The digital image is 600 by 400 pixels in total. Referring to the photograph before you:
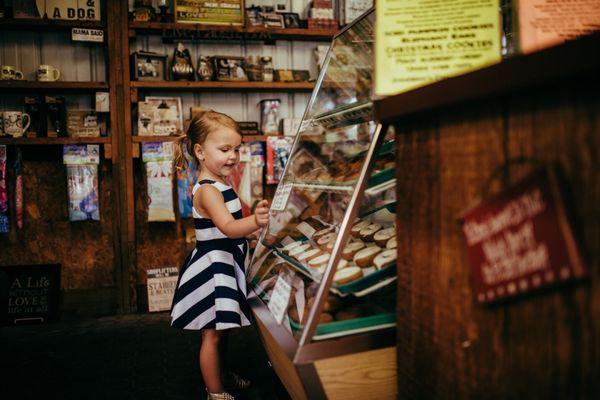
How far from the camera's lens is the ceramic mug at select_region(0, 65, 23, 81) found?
367cm

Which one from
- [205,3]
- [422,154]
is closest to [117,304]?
[205,3]

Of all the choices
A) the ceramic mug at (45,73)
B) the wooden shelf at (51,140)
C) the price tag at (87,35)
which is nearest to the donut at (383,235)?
the wooden shelf at (51,140)

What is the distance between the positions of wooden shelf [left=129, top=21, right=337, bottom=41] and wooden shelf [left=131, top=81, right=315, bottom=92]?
43 cm

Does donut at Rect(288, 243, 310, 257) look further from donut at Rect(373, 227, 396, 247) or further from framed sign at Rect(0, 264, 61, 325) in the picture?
framed sign at Rect(0, 264, 61, 325)

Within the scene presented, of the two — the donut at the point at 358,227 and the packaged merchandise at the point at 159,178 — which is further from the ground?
the packaged merchandise at the point at 159,178

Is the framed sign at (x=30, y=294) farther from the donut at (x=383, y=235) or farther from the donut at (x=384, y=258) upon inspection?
the donut at (x=384, y=258)

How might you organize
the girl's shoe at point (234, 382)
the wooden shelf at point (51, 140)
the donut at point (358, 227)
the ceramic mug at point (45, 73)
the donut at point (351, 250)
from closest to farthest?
the donut at point (351, 250)
the donut at point (358, 227)
the girl's shoe at point (234, 382)
the wooden shelf at point (51, 140)
the ceramic mug at point (45, 73)

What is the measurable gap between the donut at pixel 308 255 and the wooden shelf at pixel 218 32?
2.80 m

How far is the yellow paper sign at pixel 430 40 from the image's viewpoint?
111cm

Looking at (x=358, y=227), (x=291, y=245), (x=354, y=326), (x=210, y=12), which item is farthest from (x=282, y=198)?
(x=210, y=12)

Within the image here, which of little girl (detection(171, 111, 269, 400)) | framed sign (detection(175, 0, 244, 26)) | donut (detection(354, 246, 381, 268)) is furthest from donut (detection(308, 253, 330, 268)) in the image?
framed sign (detection(175, 0, 244, 26))

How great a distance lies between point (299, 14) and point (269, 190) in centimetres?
176

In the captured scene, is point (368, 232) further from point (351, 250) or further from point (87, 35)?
point (87, 35)

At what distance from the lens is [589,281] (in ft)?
2.31
